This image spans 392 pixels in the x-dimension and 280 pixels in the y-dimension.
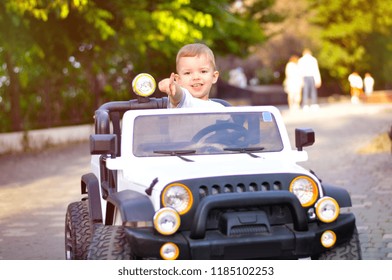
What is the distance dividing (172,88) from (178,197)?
1181mm

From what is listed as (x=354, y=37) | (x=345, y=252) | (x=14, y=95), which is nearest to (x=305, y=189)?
(x=345, y=252)

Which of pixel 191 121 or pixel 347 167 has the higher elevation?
pixel 191 121

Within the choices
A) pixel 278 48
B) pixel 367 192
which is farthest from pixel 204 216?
pixel 278 48

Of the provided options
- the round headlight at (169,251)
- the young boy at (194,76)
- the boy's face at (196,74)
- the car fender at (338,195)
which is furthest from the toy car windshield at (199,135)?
the round headlight at (169,251)

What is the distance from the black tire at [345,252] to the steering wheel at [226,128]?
102cm

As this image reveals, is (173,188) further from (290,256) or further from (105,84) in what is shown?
(105,84)

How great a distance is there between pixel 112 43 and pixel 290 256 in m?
17.2

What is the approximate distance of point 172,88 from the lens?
19.6 feet

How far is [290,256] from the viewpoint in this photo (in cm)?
500

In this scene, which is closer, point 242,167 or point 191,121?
point 242,167

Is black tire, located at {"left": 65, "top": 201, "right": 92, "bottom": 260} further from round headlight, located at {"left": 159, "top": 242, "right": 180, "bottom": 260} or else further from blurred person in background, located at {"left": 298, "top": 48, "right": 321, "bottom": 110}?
blurred person in background, located at {"left": 298, "top": 48, "right": 321, "bottom": 110}

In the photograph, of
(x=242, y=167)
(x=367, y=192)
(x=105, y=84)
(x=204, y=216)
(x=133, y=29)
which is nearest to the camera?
(x=204, y=216)

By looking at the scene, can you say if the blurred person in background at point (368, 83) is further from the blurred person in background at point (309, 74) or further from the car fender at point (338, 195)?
the car fender at point (338, 195)

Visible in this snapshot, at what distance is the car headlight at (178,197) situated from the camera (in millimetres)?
4957
